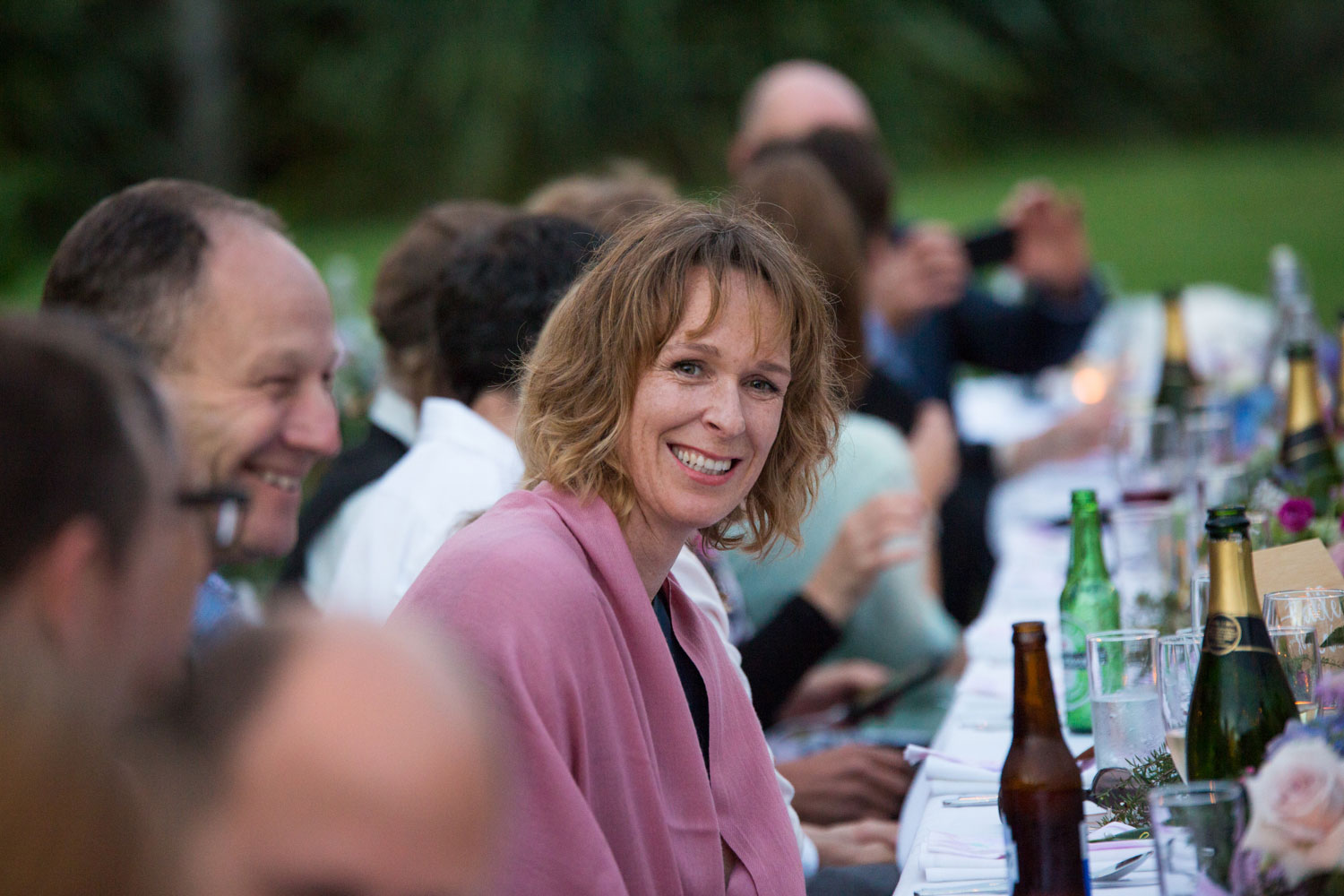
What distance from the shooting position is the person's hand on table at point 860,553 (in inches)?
111

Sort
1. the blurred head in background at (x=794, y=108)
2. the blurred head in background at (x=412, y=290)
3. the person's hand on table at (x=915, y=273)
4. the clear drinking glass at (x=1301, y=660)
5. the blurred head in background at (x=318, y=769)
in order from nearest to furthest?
the blurred head in background at (x=318, y=769)
the clear drinking glass at (x=1301, y=660)
the blurred head in background at (x=412, y=290)
the person's hand on table at (x=915, y=273)
the blurred head in background at (x=794, y=108)

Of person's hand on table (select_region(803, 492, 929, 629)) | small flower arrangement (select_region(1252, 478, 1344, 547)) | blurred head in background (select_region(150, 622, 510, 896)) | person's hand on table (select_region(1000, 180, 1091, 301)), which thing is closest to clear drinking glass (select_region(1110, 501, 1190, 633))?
small flower arrangement (select_region(1252, 478, 1344, 547))

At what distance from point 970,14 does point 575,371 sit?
16.2 meters

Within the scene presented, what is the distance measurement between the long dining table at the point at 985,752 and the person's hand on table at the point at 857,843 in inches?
1.9

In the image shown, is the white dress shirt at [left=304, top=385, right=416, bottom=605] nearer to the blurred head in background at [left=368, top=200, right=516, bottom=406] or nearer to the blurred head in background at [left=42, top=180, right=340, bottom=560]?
the blurred head in background at [left=368, top=200, right=516, bottom=406]

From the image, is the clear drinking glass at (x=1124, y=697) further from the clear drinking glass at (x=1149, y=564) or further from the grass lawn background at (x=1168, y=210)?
the grass lawn background at (x=1168, y=210)

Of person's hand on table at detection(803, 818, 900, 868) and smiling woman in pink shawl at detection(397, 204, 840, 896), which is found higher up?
smiling woman in pink shawl at detection(397, 204, 840, 896)

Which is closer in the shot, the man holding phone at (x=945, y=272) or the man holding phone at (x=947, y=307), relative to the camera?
the man holding phone at (x=947, y=307)

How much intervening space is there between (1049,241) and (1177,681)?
405 centimetres

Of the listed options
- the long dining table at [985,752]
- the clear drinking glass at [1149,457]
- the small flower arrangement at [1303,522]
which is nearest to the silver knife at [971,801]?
the long dining table at [985,752]

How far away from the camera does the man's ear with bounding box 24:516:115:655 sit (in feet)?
2.39

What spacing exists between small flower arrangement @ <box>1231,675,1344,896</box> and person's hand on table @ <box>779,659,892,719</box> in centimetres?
248

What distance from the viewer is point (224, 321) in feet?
6.55

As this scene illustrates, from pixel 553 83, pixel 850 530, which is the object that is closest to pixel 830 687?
pixel 850 530
